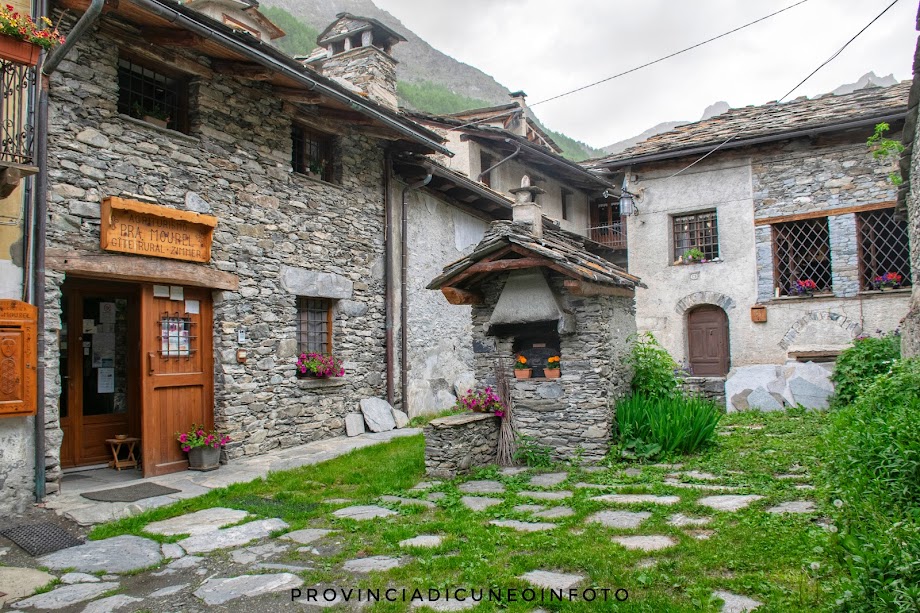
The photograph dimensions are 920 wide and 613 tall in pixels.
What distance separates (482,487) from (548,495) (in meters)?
0.76

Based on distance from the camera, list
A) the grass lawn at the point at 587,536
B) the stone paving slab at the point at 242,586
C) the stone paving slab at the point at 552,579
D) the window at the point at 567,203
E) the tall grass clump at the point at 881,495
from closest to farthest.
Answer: the tall grass clump at the point at 881,495 → the grass lawn at the point at 587,536 → the stone paving slab at the point at 552,579 → the stone paving slab at the point at 242,586 → the window at the point at 567,203

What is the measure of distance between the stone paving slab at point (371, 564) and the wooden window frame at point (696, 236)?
11.4m

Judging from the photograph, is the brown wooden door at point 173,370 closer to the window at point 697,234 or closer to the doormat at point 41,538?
the doormat at point 41,538

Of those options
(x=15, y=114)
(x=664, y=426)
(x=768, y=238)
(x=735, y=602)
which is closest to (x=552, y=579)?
(x=735, y=602)

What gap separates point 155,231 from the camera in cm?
700

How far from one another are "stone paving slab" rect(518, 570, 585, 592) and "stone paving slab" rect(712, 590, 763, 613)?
2.37ft

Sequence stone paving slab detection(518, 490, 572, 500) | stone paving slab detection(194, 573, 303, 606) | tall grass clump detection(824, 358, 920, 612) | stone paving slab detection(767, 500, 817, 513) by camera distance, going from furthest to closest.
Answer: stone paving slab detection(518, 490, 572, 500)
stone paving slab detection(767, 500, 817, 513)
stone paving slab detection(194, 573, 303, 606)
tall grass clump detection(824, 358, 920, 612)

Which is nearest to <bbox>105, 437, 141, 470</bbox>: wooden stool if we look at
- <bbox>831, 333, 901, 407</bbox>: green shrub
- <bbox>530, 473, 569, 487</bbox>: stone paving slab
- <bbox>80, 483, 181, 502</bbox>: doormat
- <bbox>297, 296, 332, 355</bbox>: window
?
<bbox>80, 483, 181, 502</bbox>: doormat

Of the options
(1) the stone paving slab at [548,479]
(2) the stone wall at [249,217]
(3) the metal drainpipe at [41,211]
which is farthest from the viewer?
(2) the stone wall at [249,217]

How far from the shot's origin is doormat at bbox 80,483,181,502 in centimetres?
598

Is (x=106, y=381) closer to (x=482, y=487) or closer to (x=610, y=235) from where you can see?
(x=482, y=487)

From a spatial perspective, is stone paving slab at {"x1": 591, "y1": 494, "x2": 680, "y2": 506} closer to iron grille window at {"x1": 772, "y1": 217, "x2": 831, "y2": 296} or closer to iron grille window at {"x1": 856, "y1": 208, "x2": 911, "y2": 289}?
iron grille window at {"x1": 772, "y1": 217, "x2": 831, "y2": 296}

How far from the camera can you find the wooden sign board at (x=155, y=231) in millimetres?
6539

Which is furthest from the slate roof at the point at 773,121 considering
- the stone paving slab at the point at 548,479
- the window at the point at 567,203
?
the stone paving slab at the point at 548,479
